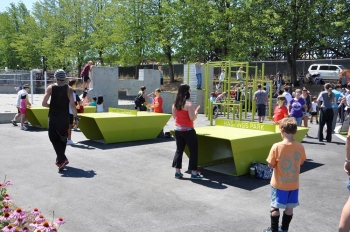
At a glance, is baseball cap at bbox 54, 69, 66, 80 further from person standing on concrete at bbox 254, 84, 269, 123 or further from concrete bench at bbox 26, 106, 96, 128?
person standing on concrete at bbox 254, 84, 269, 123

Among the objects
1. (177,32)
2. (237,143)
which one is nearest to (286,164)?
(237,143)

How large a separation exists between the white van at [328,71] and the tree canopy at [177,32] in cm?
159

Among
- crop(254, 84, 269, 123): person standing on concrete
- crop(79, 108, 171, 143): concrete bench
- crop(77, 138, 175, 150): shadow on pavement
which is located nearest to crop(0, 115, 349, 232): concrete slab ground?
crop(77, 138, 175, 150): shadow on pavement

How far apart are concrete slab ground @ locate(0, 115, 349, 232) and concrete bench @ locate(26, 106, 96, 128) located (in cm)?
391

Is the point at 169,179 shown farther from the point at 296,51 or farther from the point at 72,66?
the point at 72,66

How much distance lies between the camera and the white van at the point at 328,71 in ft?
98.3

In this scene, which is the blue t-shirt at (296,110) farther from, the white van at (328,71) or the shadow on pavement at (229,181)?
the white van at (328,71)

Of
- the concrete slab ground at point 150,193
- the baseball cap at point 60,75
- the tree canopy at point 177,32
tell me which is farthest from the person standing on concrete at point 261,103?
the tree canopy at point 177,32

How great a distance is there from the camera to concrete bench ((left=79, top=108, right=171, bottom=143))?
10.4 m

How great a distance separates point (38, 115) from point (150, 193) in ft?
28.2

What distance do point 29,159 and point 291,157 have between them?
20.7 ft

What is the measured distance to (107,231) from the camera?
4676 millimetres

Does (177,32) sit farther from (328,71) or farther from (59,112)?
(59,112)

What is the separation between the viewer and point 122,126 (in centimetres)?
1071
